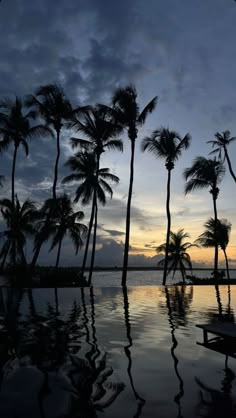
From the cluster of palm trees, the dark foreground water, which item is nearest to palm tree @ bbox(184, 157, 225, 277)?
the cluster of palm trees

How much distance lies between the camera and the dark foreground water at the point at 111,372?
421cm

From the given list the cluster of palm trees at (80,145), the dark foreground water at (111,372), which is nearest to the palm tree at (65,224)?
the cluster of palm trees at (80,145)

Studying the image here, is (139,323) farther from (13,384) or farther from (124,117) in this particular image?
(124,117)

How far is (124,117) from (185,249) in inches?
815

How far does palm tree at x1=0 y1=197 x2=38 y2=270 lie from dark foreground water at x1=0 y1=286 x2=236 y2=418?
2298cm

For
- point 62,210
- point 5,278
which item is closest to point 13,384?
point 5,278

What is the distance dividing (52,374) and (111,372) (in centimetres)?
95

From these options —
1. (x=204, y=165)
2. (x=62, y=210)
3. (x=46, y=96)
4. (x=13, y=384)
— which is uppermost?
(x=46, y=96)

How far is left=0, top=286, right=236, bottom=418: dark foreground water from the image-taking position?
166 inches

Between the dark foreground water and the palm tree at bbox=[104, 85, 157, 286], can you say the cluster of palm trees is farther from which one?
the dark foreground water

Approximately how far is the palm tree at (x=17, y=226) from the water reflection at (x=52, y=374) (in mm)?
23880

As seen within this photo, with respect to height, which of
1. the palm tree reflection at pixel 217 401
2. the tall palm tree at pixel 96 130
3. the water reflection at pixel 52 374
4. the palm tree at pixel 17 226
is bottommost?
the water reflection at pixel 52 374

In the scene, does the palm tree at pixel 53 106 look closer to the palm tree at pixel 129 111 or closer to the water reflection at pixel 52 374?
the palm tree at pixel 129 111

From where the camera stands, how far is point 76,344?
7559 millimetres
